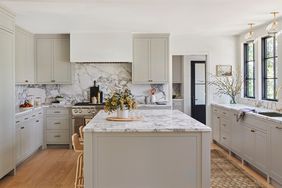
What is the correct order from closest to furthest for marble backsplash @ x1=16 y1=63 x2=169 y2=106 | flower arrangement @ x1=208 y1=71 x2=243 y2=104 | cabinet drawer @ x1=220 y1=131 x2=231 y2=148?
cabinet drawer @ x1=220 y1=131 x2=231 y2=148 → flower arrangement @ x1=208 y1=71 x2=243 y2=104 → marble backsplash @ x1=16 y1=63 x2=169 y2=106

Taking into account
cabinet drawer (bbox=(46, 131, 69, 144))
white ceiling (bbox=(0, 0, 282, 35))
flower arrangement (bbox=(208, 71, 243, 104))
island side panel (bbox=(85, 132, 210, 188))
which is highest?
white ceiling (bbox=(0, 0, 282, 35))

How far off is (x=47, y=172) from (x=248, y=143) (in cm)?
324

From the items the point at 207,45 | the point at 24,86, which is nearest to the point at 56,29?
the point at 24,86

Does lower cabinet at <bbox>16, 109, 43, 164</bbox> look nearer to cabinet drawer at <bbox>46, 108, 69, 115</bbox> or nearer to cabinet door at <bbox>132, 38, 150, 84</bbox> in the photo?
cabinet drawer at <bbox>46, 108, 69, 115</bbox>

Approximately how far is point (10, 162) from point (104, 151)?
6.98 feet

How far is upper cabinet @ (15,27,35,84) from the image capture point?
20.0 ft

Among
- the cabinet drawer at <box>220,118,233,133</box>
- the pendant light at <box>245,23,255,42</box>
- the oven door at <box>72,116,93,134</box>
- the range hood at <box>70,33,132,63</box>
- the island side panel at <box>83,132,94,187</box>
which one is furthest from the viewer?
the range hood at <box>70,33,132,63</box>

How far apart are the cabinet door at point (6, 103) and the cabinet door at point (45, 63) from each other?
2177 millimetres

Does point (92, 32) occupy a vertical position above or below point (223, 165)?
above

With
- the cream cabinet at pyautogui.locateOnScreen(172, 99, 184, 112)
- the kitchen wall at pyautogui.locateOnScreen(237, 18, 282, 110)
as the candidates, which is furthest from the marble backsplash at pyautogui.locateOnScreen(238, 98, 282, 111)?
the cream cabinet at pyautogui.locateOnScreen(172, 99, 184, 112)

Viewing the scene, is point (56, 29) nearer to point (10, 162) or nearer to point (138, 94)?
point (138, 94)

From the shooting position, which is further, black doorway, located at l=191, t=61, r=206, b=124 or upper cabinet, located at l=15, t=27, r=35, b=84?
black doorway, located at l=191, t=61, r=206, b=124

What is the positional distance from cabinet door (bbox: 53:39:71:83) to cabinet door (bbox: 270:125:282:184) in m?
4.48

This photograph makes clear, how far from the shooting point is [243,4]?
446 cm
